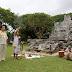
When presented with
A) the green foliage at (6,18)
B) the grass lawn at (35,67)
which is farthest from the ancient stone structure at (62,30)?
the grass lawn at (35,67)

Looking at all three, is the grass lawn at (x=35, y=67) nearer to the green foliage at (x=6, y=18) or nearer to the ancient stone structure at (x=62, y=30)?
the ancient stone structure at (x=62, y=30)

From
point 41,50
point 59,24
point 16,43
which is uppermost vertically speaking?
point 59,24

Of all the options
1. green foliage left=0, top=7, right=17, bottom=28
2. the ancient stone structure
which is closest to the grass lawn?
the ancient stone structure

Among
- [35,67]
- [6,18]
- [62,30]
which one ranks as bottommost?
[35,67]

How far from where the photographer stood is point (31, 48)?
545 inches

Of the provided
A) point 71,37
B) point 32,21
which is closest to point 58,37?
point 71,37

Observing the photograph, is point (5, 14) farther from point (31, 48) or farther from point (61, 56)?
point (61, 56)

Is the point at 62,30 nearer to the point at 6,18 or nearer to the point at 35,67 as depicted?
the point at 6,18

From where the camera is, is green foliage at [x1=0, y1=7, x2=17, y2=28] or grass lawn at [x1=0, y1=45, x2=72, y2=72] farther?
green foliage at [x1=0, y1=7, x2=17, y2=28]

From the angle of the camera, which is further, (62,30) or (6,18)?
(62,30)

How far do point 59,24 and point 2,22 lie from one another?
14.9 meters

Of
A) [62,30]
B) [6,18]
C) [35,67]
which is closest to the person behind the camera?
[35,67]

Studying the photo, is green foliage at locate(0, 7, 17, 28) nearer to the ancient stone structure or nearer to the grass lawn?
the ancient stone structure

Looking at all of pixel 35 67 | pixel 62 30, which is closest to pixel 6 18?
pixel 62 30
